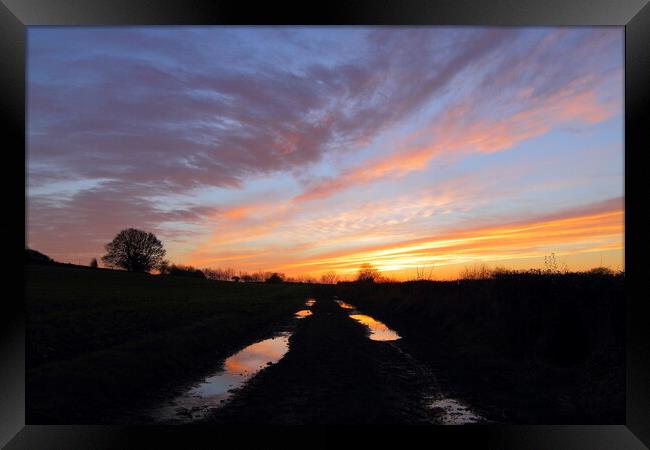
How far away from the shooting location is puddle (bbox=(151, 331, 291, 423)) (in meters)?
6.69

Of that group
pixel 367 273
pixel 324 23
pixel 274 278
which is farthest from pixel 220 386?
pixel 274 278

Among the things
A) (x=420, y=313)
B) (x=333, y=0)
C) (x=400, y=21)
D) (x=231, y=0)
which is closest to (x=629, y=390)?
(x=400, y=21)

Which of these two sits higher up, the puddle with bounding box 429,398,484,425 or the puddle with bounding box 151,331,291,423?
the puddle with bounding box 429,398,484,425

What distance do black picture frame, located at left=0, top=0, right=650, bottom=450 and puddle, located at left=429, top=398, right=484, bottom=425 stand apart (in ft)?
4.05

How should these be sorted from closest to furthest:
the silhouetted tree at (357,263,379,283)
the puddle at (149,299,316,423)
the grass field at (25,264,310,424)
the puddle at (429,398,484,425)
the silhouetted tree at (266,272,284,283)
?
the puddle at (429,398,484,425) → the puddle at (149,299,316,423) → the grass field at (25,264,310,424) → the silhouetted tree at (357,263,379,283) → the silhouetted tree at (266,272,284,283)

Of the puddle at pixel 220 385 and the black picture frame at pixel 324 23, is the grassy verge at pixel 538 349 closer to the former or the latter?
the black picture frame at pixel 324 23

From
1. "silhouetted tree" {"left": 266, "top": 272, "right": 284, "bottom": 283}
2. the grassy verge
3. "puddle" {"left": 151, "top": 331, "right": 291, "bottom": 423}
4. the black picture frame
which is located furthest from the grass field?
"silhouetted tree" {"left": 266, "top": 272, "right": 284, "bottom": 283}

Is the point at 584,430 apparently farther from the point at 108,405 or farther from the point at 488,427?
the point at 108,405

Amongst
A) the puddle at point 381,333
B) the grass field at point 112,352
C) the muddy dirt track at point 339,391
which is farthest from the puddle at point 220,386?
the puddle at point 381,333

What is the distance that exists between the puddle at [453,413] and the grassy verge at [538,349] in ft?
1.12

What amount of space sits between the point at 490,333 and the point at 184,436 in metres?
9.44

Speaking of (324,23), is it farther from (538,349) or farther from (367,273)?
(367,273)

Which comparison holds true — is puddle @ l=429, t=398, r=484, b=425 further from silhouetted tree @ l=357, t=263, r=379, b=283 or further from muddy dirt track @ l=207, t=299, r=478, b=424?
silhouetted tree @ l=357, t=263, r=379, b=283

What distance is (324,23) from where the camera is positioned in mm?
5609
